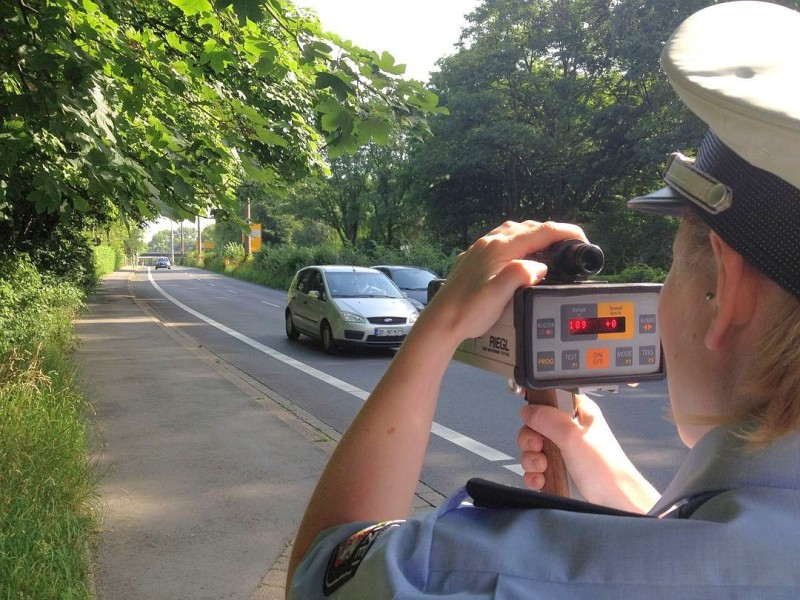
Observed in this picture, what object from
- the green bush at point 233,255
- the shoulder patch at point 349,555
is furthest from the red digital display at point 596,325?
the green bush at point 233,255

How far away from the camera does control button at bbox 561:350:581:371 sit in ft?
3.58

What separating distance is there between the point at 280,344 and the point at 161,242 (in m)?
182

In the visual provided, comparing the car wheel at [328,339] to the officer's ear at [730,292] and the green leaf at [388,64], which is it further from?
the officer's ear at [730,292]

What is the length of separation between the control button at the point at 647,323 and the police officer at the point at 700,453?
0.89 ft

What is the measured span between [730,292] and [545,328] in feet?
1.11

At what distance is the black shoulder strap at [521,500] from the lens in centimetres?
71

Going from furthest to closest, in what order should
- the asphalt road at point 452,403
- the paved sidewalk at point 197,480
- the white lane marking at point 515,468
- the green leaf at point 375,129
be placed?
1. the asphalt road at point 452,403
2. the white lane marking at point 515,468
3. the green leaf at point 375,129
4. the paved sidewalk at point 197,480

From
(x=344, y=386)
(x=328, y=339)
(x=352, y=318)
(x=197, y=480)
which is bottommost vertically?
(x=344, y=386)

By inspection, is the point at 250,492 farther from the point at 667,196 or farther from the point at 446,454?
the point at 667,196

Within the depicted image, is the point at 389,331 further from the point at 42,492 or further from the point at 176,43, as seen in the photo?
the point at 42,492

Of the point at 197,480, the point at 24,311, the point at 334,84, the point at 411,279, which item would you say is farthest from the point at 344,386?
the point at 411,279

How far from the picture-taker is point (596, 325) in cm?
113

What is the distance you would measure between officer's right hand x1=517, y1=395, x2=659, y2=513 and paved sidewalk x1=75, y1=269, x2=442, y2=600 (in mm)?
2588

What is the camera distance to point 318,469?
218 inches
